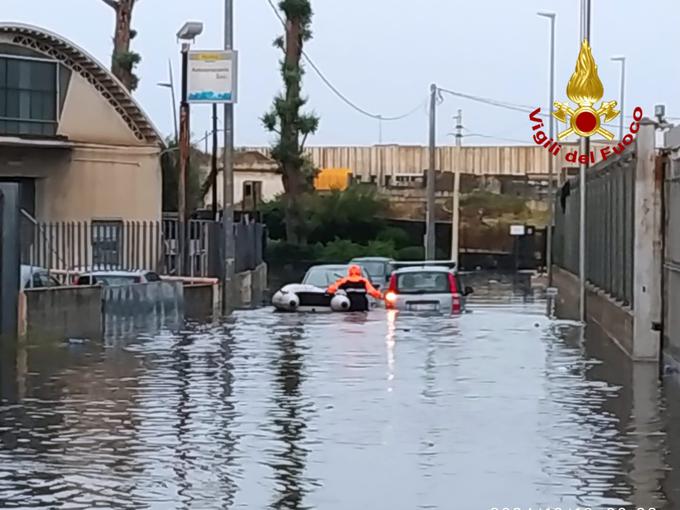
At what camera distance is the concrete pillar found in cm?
1945

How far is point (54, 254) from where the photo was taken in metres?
31.6

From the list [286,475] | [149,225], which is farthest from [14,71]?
[286,475]

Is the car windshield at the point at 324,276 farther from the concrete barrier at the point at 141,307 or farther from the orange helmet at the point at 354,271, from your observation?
the concrete barrier at the point at 141,307

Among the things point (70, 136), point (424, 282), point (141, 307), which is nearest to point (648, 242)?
point (424, 282)

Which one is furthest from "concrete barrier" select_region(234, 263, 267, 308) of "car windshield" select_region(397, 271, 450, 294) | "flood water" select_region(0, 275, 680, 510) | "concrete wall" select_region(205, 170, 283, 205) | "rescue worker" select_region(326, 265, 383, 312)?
"concrete wall" select_region(205, 170, 283, 205)

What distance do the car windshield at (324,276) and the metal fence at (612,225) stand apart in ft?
22.3

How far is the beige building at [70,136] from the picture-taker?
143 feet

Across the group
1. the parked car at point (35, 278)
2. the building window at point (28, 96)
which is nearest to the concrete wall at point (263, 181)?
the building window at point (28, 96)

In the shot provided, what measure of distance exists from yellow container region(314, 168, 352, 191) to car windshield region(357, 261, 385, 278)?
4044cm

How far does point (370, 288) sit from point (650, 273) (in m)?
15.1

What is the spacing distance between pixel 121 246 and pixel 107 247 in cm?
80

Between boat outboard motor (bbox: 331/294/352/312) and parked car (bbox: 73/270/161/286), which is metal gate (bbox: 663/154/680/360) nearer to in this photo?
parked car (bbox: 73/270/161/286)

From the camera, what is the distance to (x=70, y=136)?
45.2 m

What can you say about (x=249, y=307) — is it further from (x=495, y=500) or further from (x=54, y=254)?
(x=495, y=500)
